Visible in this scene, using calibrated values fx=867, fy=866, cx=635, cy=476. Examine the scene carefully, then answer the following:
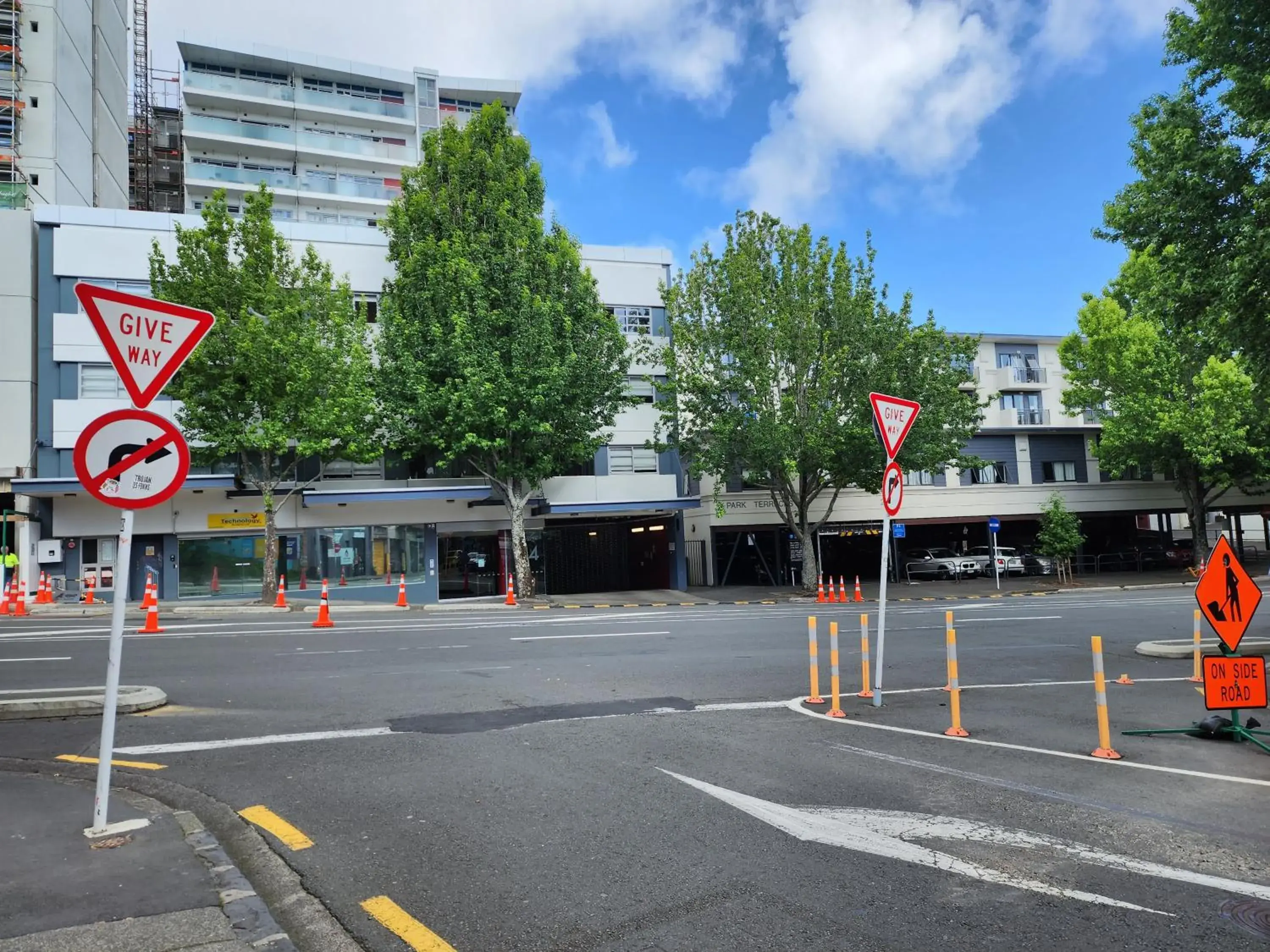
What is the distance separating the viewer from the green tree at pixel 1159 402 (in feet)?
113

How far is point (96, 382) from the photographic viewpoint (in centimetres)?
2789

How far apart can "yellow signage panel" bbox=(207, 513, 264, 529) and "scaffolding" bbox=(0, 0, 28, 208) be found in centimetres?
1770

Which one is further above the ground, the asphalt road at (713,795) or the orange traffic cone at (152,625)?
the orange traffic cone at (152,625)

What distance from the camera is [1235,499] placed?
150 feet

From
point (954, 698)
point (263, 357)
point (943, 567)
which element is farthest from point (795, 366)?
point (954, 698)

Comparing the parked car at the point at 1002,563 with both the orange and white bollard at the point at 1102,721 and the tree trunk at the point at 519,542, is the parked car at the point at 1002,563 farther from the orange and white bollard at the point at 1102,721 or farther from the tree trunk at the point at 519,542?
the orange and white bollard at the point at 1102,721

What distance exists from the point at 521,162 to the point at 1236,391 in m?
29.0

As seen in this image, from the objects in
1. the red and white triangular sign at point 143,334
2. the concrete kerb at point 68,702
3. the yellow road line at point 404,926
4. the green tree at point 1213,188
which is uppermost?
the green tree at point 1213,188

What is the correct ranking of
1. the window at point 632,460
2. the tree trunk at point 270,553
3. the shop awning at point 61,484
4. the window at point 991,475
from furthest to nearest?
the window at point 991,475, the window at point 632,460, the shop awning at point 61,484, the tree trunk at point 270,553

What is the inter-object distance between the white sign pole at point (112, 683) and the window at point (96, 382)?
2640 centimetres

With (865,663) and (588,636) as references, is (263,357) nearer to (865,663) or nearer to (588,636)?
(588,636)

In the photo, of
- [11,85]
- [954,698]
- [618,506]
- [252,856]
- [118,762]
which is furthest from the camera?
[11,85]

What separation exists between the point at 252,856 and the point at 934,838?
3.92 m

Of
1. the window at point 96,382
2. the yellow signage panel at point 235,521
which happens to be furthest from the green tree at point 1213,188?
the window at point 96,382
